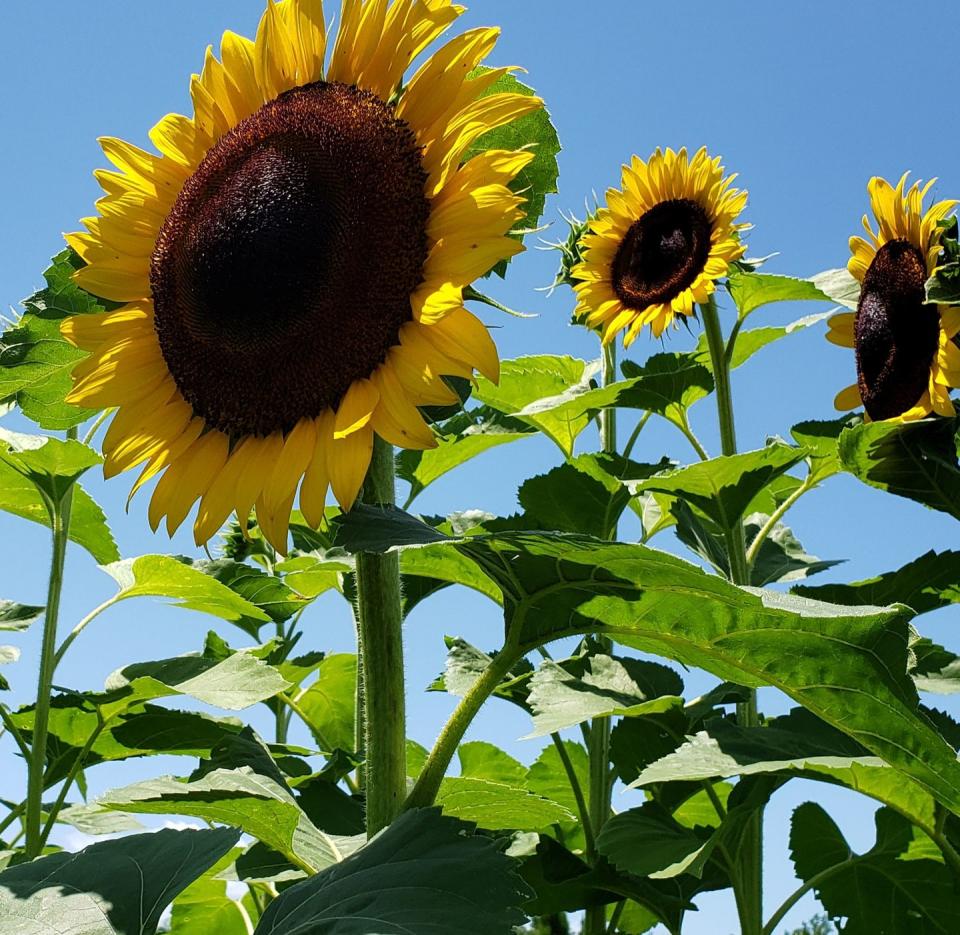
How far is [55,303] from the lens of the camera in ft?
6.40

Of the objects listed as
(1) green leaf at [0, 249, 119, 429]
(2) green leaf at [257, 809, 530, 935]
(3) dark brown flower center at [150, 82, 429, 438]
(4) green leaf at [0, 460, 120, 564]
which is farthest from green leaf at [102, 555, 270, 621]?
(2) green leaf at [257, 809, 530, 935]

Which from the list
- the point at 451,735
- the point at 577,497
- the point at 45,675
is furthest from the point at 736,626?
the point at 45,675

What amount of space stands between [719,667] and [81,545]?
210cm

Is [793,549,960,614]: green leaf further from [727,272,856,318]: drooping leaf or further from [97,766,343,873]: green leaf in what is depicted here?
[97,766,343,873]: green leaf

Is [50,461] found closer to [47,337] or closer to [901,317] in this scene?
[47,337]

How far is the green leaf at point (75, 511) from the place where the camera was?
275 cm

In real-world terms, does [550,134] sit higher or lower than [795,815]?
higher

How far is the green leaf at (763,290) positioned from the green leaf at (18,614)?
207 cm

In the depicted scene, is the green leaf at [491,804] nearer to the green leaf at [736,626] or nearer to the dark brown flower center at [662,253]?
the green leaf at [736,626]

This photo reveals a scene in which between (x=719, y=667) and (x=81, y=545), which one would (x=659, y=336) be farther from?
(x=719, y=667)

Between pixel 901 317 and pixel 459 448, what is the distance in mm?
1258

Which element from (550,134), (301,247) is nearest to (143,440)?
(301,247)

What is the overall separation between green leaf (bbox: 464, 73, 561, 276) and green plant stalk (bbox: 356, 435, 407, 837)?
0.42 m

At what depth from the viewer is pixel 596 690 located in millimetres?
2307
